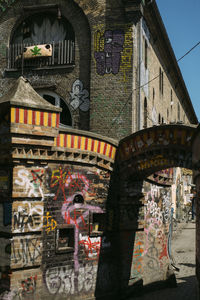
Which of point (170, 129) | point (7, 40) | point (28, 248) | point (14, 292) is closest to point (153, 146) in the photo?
point (170, 129)

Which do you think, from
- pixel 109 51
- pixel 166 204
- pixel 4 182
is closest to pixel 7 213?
pixel 4 182

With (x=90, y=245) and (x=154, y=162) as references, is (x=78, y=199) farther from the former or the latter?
(x=154, y=162)

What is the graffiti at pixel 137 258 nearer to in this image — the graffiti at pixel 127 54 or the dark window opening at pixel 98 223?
the dark window opening at pixel 98 223

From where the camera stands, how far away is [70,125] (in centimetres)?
1675

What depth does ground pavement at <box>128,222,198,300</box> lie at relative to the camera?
13802mm

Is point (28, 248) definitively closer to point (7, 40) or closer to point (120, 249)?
point (120, 249)

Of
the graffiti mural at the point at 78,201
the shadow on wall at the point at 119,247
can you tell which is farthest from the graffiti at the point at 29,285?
the shadow on wall at the point at 119,247

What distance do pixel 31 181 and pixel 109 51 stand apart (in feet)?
24.7

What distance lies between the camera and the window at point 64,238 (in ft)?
37.2

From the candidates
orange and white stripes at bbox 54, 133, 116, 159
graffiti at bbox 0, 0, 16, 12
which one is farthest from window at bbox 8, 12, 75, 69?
orange and white stripes at bbox 54, 133, 116, 159

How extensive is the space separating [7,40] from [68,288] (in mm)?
10993

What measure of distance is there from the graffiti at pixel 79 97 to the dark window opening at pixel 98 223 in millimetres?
5232

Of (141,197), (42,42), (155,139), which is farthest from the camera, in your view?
(42,42)

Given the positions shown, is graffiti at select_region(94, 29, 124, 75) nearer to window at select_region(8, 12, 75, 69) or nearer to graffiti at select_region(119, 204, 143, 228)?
window at select_region(8, 12, 75, 69)
